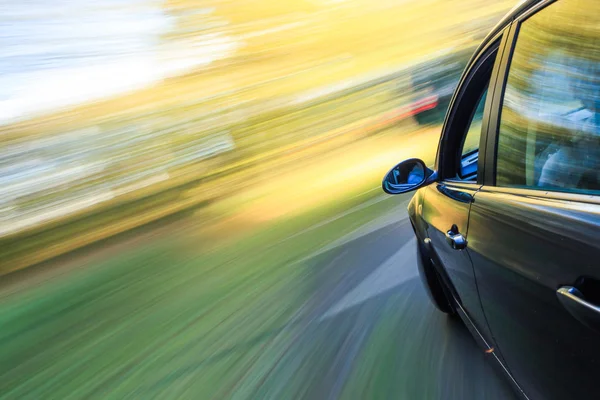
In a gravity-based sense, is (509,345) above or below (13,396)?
above

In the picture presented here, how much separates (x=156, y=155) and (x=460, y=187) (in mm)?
11120

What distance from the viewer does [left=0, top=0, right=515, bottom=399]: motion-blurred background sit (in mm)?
3646

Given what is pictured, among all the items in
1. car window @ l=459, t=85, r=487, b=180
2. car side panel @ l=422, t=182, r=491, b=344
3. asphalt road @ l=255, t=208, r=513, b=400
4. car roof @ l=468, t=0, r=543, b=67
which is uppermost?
car roof @ l=468, t=0, r=543, b=67

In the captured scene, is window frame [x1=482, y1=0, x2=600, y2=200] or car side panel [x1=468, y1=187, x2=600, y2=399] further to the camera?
window frame [x1=482, y1=0, x2=600, y2=200]

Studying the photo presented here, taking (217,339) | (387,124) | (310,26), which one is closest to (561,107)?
(217,339)

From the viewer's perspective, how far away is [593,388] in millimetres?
1281

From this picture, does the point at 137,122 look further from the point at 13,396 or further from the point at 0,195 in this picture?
the point at 13,396

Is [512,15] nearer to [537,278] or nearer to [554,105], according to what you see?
[554,105]

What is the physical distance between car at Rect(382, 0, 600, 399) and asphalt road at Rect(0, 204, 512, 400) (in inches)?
19.0

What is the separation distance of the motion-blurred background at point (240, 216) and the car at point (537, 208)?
2.85ft

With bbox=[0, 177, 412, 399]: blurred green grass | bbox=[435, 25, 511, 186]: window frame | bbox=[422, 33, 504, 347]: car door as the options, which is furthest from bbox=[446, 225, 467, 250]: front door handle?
bbox=[0, 177, 412, 399]: blurred green grass

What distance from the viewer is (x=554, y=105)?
5.42 feet

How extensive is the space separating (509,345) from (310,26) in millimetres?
15226

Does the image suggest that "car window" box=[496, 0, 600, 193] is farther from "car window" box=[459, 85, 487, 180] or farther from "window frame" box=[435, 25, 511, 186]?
"car window" box=[459, 85, 487, 180]
